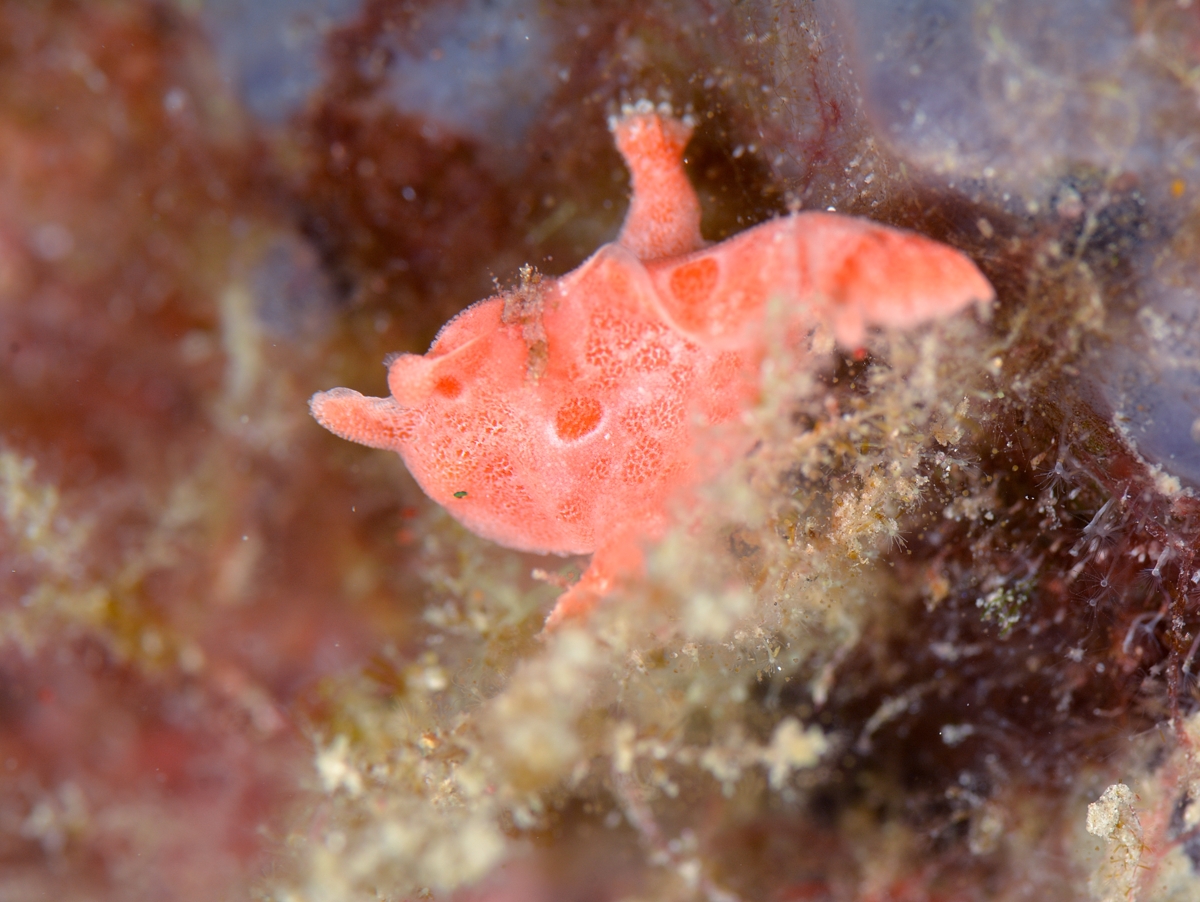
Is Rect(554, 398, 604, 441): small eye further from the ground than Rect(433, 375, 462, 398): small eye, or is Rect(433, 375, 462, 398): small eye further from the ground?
Rect(433, 375, 462, 398): small eye

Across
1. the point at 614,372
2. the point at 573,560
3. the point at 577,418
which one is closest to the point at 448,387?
the point at 577,418

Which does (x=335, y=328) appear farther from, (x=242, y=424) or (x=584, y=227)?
(x=584, y=227)

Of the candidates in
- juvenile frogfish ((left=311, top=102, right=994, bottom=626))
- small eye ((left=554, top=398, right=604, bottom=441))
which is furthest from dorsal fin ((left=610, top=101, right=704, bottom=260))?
small eye ((left=554, top=398, right=604, bottom=441))

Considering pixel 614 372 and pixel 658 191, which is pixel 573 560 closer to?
pixel 614 372

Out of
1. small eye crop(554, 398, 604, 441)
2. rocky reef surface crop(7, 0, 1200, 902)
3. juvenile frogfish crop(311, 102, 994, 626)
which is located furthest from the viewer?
small eye crop(554, 398, 604, 441)

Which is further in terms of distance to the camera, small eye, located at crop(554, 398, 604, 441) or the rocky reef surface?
small eye, located at crop(554, 398, 604, 441)

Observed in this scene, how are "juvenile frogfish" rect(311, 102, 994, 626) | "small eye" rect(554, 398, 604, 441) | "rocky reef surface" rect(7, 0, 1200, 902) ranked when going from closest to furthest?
"rocky reef surface" rect(7, 0, 1200, 902)
"juvenile frogfish" rect(311, 102, 994, 626)
"small eye" rect(554, 398, 604, 441)

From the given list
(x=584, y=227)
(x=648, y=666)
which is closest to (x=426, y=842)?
(x=648, y=666)

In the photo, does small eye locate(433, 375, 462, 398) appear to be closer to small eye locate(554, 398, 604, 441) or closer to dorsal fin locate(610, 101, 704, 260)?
small eye locate(554, 398, 604, 441)

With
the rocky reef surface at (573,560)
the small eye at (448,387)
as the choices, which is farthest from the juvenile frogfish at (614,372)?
the rocky reef surface at (573,560)
